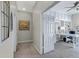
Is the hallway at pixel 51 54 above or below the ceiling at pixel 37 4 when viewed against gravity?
below

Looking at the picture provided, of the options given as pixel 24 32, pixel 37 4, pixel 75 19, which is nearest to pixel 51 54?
pixel 37 4

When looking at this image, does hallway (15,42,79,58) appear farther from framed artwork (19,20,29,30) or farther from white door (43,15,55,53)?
framed artwork (19,20,29,30)

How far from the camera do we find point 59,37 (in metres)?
8.45

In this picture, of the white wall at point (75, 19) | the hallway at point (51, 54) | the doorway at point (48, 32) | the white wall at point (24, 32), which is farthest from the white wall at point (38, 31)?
the white wall at point (75, 19)

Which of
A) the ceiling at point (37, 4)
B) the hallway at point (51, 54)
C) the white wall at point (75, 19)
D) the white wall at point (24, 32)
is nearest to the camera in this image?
the ceiling at point (37, 4)

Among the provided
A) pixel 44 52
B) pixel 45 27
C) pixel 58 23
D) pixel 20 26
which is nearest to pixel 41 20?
pixel 45 27

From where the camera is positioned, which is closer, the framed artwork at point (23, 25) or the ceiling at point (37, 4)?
the ceiling at point (37, 4)

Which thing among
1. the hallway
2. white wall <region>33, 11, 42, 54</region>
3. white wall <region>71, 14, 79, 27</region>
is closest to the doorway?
white wall <region>33, 11, 42, 54</region>

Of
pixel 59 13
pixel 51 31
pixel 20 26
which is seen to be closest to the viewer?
pixel 51 31

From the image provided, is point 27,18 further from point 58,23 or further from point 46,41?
point 46,41

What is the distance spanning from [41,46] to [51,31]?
3.60 feet

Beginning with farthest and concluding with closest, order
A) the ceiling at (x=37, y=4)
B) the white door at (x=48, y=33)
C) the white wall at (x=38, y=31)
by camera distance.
Answer: the white door at (x=48, y=33) < the white wall at (x=38, y=31) < the ceiling at (x=37, y=4)

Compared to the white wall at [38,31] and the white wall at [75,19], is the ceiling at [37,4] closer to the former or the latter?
the white wall at [38,31]

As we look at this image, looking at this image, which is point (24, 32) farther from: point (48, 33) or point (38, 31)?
point (48, 33)
